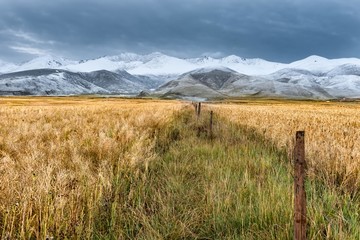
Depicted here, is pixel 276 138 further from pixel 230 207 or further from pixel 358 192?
pixel 230 207

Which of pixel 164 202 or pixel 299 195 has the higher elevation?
pixel 299 195

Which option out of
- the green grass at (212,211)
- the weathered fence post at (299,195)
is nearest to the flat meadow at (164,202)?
the green grass at (212,211)

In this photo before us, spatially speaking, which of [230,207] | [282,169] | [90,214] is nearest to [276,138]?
[282,169]

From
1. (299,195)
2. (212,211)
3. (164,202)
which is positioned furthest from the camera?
(164,202)

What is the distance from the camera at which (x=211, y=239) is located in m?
3.56

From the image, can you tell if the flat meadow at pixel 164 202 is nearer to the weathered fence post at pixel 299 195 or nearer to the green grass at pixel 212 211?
the green grass at pixel 212 211

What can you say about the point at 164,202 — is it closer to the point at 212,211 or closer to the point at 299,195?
the point at 212,211

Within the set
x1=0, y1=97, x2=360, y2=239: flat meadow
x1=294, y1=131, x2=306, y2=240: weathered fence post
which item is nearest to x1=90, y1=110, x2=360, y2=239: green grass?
x1=0, y1=97, x2=360, y2=239: flat meadow

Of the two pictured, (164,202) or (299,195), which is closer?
(299,195)

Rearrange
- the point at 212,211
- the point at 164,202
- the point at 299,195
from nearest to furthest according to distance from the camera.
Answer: the point at 299,195 < the point at 212,211 < the point at 164,202

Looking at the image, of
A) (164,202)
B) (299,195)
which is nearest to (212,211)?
(164,202)

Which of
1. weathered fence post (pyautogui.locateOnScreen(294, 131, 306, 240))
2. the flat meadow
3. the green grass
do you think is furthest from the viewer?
the green grass

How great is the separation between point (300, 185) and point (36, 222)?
100 inches

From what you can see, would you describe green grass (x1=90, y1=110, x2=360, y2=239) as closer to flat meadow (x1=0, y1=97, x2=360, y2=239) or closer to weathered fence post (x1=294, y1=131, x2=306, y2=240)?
flat meadow (x1=0, y1=97, x2=360, y2=239)
